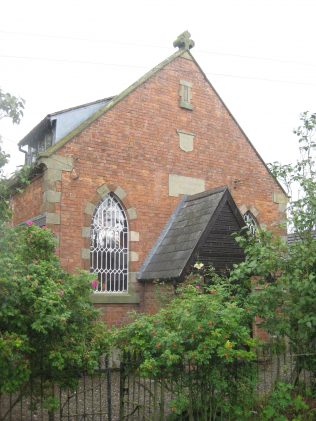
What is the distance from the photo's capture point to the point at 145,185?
1402cm

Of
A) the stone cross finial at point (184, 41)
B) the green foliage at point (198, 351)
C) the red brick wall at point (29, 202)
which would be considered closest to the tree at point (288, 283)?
the green foliage at point (198, 351)

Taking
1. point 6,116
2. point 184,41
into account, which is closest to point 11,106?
point 6,116

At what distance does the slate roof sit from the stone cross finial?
192 inches

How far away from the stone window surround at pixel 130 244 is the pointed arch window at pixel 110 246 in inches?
5.6

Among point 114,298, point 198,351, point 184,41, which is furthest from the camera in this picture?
point 184,41

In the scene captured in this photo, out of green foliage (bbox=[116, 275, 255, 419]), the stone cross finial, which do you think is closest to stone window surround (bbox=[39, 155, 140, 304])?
the stone cross finial

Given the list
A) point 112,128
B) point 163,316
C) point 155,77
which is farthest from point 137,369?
point 155,77

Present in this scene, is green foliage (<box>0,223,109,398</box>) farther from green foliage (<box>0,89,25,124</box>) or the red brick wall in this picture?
the red brick wall

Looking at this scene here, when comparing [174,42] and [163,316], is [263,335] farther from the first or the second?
[174,42]

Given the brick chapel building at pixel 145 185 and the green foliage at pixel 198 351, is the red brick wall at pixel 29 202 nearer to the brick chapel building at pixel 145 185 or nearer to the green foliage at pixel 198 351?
the brick chapel building at pixel 145 185

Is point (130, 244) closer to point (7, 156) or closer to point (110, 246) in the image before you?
point (110, 246)

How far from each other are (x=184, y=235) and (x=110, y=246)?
6.31ft

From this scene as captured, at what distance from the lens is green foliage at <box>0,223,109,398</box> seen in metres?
5.97

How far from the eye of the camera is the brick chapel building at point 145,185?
12.5 metres
